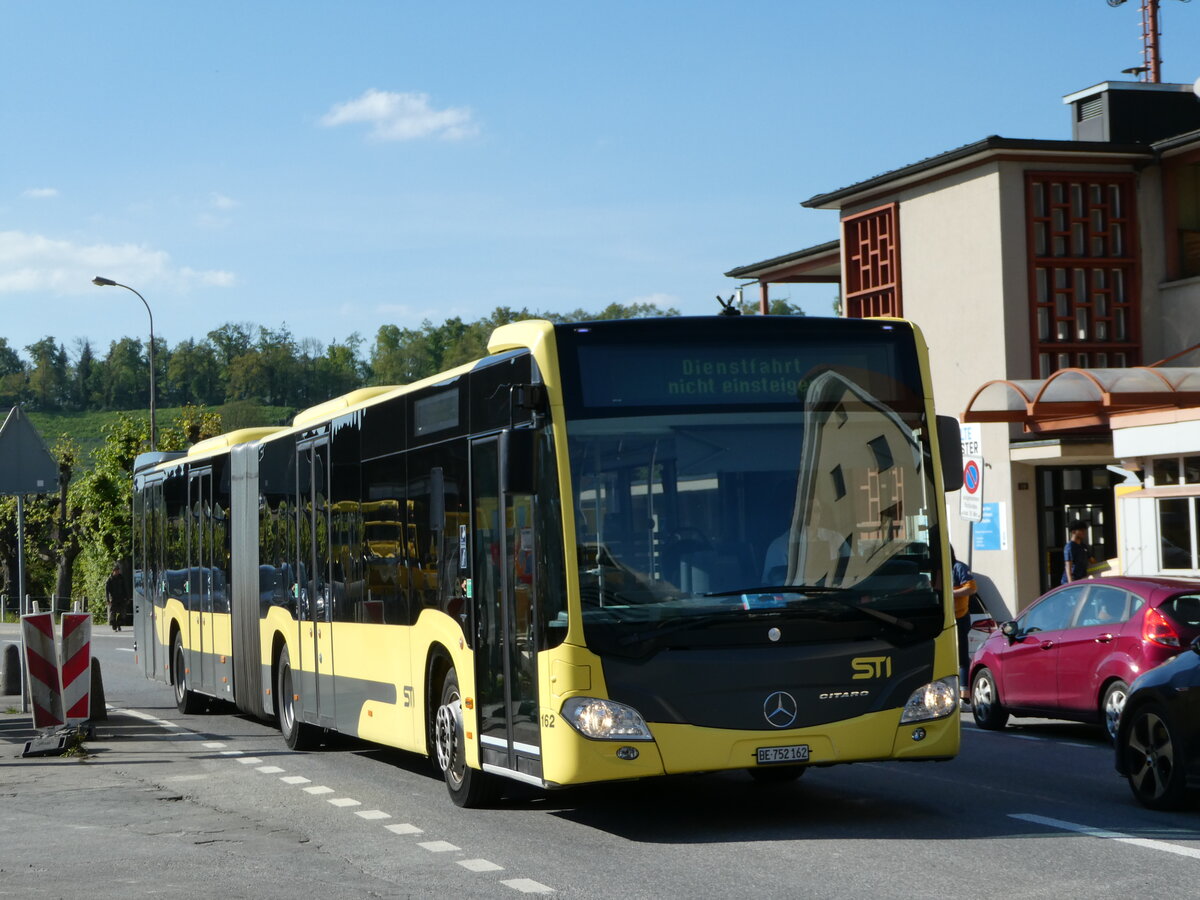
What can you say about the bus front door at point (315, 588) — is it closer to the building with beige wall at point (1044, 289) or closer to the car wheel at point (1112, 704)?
the car wheel at point (1112, 704)

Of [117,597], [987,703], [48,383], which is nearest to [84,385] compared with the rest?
A: [48,383]

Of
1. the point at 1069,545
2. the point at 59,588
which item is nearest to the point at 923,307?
the point at 1069,545

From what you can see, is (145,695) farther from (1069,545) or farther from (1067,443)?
(1067,443)

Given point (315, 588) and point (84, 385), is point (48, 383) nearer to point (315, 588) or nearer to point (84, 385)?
point (84, 385)

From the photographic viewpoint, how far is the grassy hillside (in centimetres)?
12344

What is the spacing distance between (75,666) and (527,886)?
9.57 m

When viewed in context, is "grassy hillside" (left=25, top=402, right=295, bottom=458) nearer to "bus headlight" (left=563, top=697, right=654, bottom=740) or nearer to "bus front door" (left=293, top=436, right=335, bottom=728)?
"bus front door" (left=293, top=436, right=335, bottom=728)

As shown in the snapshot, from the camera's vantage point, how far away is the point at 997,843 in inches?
371

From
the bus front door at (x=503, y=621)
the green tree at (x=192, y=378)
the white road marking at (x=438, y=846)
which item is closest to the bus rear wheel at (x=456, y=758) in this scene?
the bus front door at (x=503, y=621)

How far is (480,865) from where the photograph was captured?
29.9 ft

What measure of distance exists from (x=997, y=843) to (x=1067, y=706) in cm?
642

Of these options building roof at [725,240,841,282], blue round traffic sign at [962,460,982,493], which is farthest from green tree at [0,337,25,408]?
blue round traffic sign at [962,460,982,493]

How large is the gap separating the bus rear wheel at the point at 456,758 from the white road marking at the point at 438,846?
1355 mm

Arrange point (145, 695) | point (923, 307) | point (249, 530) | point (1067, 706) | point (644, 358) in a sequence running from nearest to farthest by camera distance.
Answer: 1. point (644, 358)
2. point (1067, 706)
3. point (249, 530)
4. point (145, 695)
5. point (923, 307)
